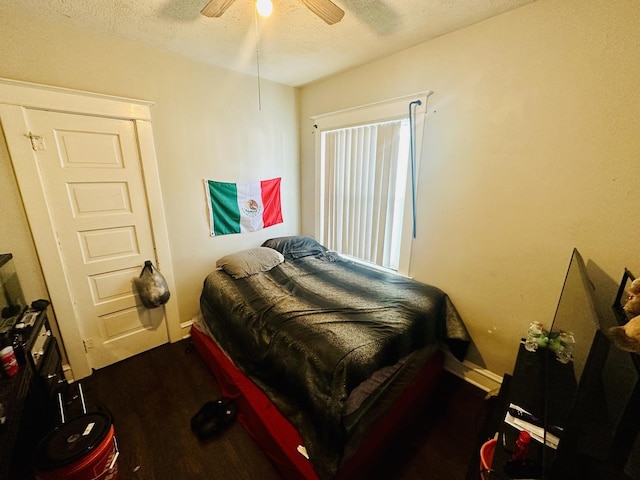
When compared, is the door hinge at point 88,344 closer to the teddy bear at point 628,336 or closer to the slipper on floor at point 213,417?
the slipper on floor at point 213,417

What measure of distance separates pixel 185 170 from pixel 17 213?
111 centimetres

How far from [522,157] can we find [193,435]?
2758 millimetres

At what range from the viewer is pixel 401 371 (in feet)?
4.97

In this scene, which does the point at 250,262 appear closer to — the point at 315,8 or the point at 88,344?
the point at 88,344

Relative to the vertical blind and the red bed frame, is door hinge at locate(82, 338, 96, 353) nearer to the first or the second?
the red bed frame

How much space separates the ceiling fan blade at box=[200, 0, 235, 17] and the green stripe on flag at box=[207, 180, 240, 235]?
4.62ft

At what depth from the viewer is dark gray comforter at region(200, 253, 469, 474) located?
48.8 inches

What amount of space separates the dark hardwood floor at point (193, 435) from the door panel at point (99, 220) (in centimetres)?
36

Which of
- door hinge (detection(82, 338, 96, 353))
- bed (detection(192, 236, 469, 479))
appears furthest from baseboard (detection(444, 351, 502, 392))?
door hinge (detection(82, 338, 96, 353))

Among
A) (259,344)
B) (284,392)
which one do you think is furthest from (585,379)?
(259,344)

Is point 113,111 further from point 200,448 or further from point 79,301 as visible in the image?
point 200,448

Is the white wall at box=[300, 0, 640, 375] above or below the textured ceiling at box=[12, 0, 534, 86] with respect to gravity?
below

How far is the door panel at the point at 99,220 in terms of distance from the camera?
5.74 ft

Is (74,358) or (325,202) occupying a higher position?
(325,202)
